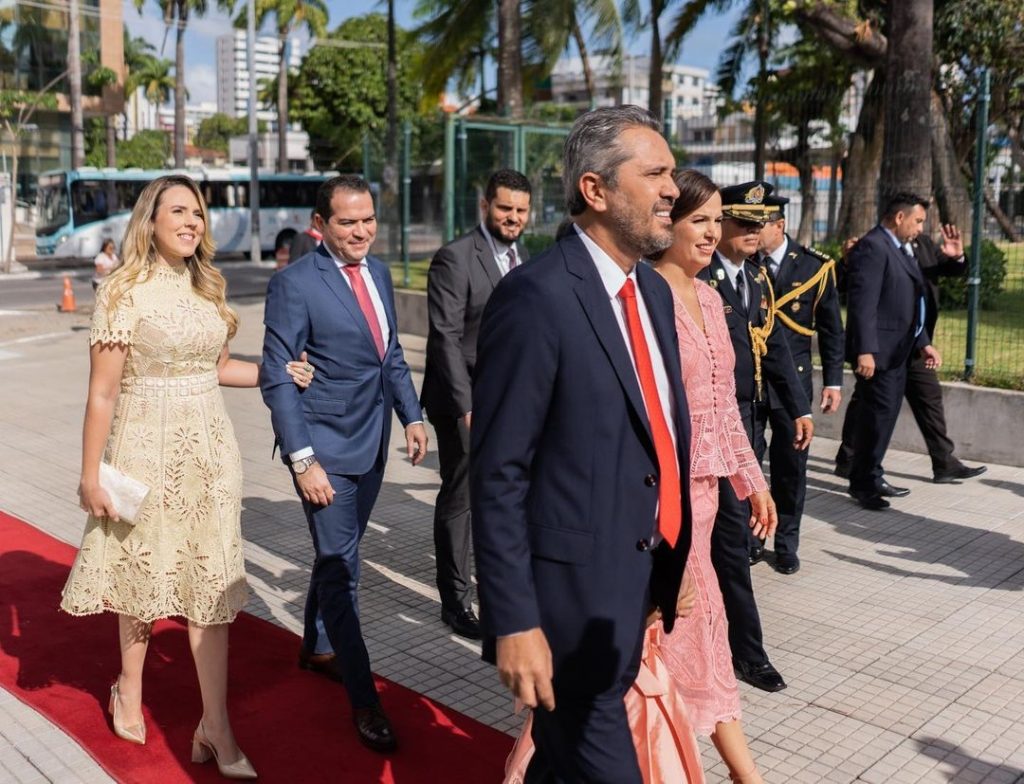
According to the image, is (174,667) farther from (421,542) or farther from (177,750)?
(421,542)

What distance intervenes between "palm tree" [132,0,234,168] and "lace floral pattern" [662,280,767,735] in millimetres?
39938

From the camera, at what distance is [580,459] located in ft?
8.13

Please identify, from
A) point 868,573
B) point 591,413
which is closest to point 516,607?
point 591,413

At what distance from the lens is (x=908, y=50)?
35.3ft

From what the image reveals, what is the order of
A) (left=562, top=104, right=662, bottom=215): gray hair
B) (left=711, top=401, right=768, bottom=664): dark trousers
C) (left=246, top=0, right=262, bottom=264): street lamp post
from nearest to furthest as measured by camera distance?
(left=562, top=104, right=662, bottom=215): gray hair < (left=711, top=401, right=768, bottom=664): dark trousers < (left=246, top=0, right=262, bottom=264): street lamp post

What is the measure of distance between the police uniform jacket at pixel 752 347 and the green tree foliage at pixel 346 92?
4661cm

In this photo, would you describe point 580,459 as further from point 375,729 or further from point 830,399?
point 830,399

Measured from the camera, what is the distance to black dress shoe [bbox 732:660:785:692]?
4527 mm

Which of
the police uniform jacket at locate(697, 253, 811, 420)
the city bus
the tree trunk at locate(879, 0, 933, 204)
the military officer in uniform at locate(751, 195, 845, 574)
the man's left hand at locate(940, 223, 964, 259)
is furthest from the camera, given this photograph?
the city bus

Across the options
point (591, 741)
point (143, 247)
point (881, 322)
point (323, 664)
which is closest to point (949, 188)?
point (881, 322)

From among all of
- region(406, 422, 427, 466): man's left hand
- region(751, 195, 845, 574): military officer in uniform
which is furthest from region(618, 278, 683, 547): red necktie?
region(751, 195, 845, 574): military officer in uniform

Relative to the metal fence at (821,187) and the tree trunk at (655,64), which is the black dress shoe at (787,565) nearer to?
the metal fence at (821,187)

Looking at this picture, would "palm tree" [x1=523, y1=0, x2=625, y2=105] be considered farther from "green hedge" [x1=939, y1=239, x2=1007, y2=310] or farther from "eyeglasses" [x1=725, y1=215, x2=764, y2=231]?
"eyeglasses" [x1=725, y1=215, x2=764, y2=231]

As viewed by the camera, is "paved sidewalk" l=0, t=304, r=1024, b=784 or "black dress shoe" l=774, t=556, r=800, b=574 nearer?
"paved sidewalk" l=0, t=304, r=1024, b=784
